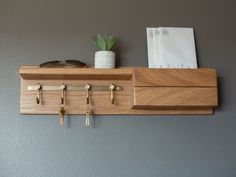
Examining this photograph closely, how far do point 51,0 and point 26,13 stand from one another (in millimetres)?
121

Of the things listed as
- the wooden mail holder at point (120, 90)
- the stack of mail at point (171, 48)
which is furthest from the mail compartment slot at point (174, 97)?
the stack of mail at point (171, 48)

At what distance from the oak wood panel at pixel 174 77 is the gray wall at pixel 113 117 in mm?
144

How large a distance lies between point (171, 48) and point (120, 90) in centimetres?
28

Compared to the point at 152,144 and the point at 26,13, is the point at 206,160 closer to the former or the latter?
the point at 152,144

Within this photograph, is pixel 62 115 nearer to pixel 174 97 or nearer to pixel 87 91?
pixel 87 91

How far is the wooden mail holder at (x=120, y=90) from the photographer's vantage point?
58.4 inches

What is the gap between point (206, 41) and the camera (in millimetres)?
1685

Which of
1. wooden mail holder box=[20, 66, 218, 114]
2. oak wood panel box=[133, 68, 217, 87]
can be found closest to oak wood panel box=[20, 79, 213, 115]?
wooden mail holder box=[20, 66, 218, 114]

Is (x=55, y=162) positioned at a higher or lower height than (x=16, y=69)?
lower

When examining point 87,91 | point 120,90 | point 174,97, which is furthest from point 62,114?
point 174,97

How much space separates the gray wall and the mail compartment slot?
13 cm

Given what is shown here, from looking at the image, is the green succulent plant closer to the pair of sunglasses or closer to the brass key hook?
the pair of sunglasses

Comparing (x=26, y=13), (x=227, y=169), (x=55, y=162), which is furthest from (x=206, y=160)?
(x=26, y=13)

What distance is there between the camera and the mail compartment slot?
1.48 metres
